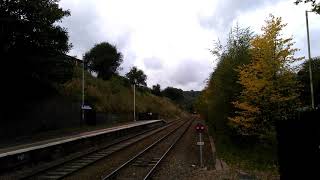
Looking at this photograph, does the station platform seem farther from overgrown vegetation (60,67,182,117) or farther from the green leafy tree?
overgrown vegetation (60,67,182,117)

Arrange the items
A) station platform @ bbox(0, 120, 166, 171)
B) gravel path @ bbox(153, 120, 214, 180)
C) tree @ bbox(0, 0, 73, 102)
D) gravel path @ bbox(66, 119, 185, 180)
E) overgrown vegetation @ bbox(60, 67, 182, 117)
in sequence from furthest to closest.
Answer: overgrown vegetation @ bbox(60, 67, 182, 117) → tree @ bbox(0, 0, 73, 102) → station platform @ bbox(0, 120, 166, 171) → gravel path @ bbox(153, 120, 214, 180) → gravel path @ bbox(66, 119, 185, 180)

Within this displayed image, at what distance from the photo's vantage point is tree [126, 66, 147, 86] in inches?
6692

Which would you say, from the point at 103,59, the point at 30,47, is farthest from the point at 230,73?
the point at 103,59

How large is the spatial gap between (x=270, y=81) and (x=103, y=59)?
10950cm

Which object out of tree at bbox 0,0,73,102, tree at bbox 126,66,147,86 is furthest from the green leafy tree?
tree at bbox 126,66,147,86

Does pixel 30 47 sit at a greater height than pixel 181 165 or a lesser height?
greater

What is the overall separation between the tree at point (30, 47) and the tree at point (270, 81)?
21556mm

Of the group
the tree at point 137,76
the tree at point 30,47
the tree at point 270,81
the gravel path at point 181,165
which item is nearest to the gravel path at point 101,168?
the gravel path at point 181,165

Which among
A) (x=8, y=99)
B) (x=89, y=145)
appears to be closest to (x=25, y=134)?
(x=8, y=99)

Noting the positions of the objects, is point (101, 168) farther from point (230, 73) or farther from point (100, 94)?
point (100, 94)

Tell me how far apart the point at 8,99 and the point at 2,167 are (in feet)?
79.0

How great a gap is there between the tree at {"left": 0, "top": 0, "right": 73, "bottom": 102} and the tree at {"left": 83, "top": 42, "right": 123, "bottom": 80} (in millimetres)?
85175

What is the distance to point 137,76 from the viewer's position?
174m

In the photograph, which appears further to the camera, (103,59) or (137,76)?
(137,76)
